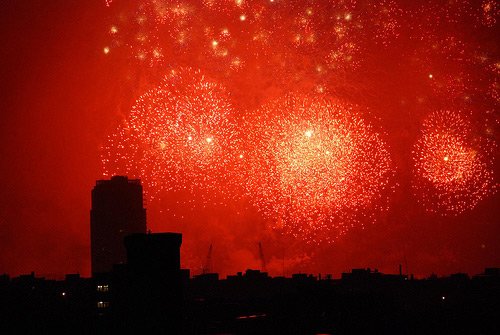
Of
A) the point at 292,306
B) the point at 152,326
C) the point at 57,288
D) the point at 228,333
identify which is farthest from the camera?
the point at 57,288

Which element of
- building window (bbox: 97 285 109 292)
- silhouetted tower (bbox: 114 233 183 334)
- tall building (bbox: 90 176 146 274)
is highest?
tall building (bbox: 90 176 146 274)

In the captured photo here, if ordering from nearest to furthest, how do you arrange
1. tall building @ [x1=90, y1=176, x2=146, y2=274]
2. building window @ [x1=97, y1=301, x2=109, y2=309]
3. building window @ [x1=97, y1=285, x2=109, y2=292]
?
building window @ [x1=97, y1=301, x2=109, y2=309] < building window @ [x1=97, y1=285, x2=109, y2=292] < tall building @ [x1=90, y1=176, x2=146, y2=274]

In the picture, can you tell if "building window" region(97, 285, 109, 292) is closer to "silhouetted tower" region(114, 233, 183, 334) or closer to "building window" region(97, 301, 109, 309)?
"building window" region(97, 301, 109, 309)

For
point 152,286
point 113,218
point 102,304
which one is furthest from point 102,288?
point 113,218

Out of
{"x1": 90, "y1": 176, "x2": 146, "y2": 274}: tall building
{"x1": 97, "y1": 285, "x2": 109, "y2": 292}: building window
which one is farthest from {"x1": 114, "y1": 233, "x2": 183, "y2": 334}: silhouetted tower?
{"x1": 90, "y1": 176, "x2": 146, "y2": 274}: tall building

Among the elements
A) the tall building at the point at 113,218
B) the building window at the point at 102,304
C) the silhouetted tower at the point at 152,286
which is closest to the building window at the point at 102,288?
the building window at the point at 102,304

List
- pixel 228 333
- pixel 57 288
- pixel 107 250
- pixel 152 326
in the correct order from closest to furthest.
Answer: pixel 152 326, pixel 228 333, pixel 57 288, pixel 107 250

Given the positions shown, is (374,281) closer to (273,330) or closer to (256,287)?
(256,287)

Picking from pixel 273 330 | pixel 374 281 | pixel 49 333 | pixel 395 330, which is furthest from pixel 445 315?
pixel 374 281

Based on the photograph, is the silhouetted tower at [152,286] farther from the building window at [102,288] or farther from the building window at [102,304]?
the building window at [102,288]
